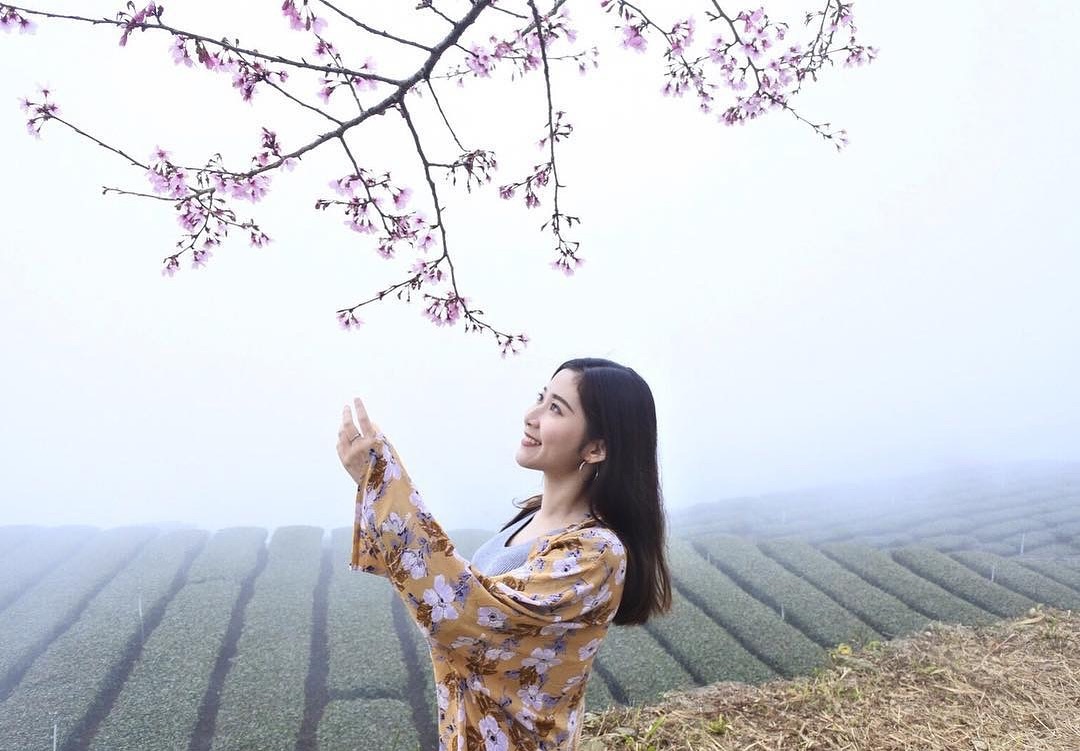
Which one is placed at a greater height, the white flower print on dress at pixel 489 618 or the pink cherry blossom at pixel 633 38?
the pink cherry blossom at pixel 633 38

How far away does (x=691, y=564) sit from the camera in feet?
17.3

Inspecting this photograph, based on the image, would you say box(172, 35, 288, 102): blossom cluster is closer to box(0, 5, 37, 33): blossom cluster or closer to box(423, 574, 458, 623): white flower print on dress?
box(0, 5, 37, 33): blossom cluster

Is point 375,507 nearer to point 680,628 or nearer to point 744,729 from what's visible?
point 744,729

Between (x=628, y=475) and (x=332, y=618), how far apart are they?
11.1 ft

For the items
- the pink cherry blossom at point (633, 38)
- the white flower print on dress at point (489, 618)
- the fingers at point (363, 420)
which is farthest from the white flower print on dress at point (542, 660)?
the pink cherry blossom at point (633, 38)

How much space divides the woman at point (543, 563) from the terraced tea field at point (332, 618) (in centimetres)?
194

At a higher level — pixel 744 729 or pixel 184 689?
pixel 184 689

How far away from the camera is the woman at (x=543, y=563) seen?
46.4 inches

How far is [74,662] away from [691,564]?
379 centimetres

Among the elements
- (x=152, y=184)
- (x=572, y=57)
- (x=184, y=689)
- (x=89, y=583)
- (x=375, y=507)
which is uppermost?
(x=572, y=57)

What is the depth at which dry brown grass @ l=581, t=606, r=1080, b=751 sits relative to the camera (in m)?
2.99

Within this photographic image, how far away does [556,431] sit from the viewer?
1464mm

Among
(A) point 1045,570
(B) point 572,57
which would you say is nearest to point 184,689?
(B) point 572,57

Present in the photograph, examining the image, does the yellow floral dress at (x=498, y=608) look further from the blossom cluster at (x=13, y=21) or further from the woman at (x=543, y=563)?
the blossom cluster at (x=13, y=21)
